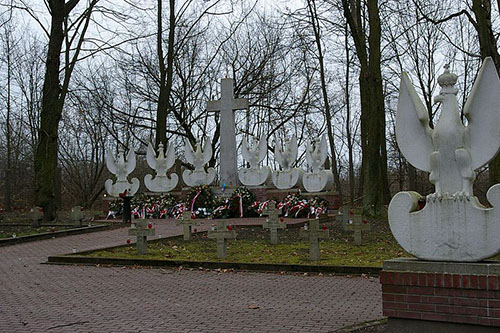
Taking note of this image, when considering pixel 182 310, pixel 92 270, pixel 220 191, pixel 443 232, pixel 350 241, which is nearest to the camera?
pixel 443 232

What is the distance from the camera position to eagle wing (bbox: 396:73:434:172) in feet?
19.6

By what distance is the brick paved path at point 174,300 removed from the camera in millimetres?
6793

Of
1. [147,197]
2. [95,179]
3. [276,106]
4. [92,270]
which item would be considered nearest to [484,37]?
[92,270]

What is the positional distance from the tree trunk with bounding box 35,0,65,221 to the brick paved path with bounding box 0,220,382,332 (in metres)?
9.17

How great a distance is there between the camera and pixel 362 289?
9.08 m

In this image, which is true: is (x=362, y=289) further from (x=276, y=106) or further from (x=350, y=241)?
(x=276, y=106)

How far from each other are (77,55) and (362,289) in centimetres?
1987

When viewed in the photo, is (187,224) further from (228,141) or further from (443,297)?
(443,297)

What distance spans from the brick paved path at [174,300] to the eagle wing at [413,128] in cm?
214

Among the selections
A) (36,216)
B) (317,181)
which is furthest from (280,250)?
(317,181)

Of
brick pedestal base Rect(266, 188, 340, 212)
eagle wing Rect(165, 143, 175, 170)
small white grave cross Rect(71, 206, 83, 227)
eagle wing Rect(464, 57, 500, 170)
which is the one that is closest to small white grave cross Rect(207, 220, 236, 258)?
eagle wing Rect(464, 57, 500, 170)

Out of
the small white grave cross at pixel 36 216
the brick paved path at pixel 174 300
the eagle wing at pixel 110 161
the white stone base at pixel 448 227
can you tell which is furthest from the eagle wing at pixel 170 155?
the white stone base at pixel 448 227

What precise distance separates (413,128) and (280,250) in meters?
8.15

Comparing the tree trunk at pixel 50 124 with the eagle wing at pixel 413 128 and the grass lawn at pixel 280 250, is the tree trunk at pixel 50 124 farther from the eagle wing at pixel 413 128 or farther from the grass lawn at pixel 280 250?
the eagle wing at pixel 413 128
